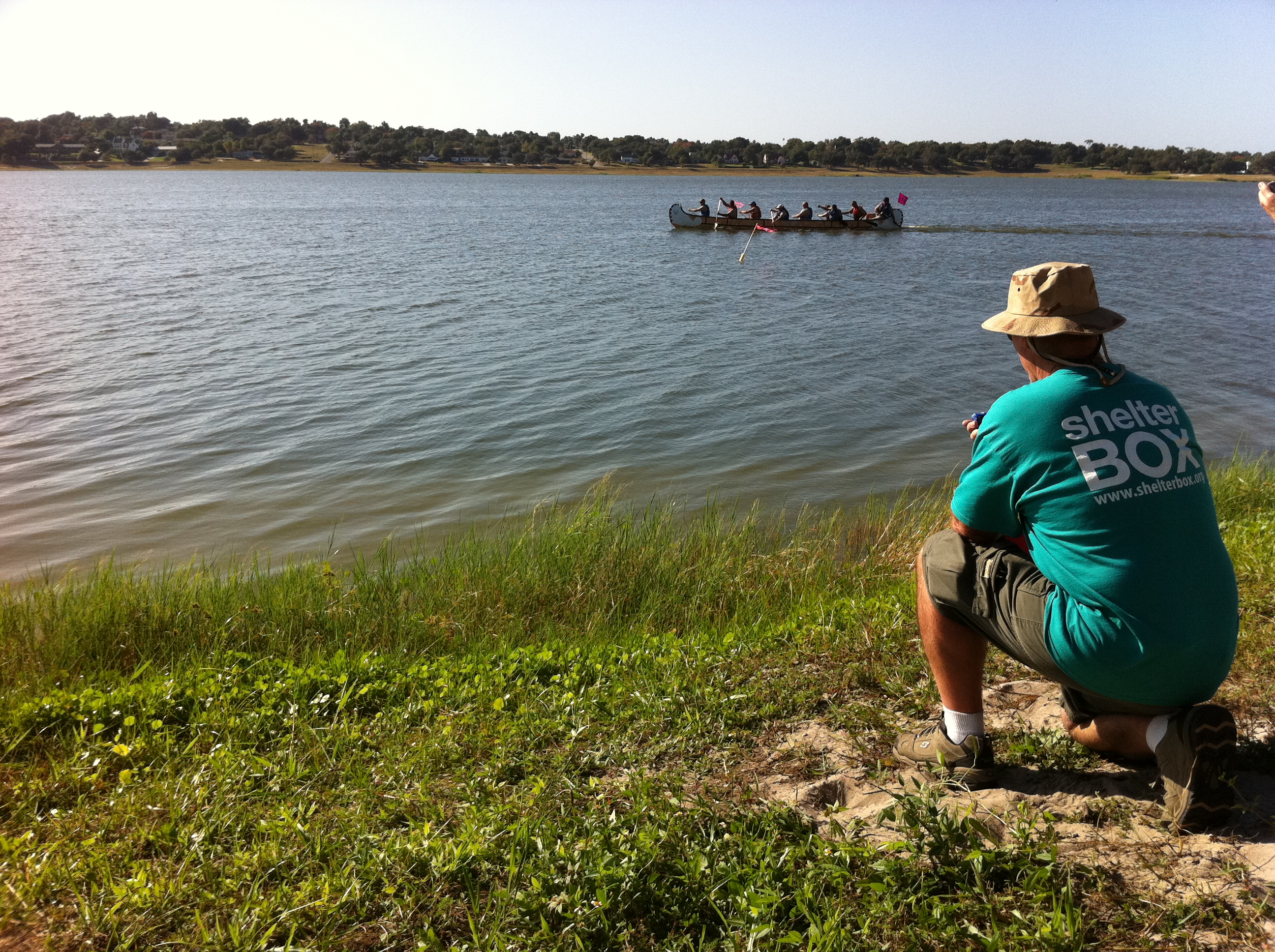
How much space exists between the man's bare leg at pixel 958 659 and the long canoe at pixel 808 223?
43.0m

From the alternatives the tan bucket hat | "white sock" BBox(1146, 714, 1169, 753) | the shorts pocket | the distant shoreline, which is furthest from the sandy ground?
the distant shoreline

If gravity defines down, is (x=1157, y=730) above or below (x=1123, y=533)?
below

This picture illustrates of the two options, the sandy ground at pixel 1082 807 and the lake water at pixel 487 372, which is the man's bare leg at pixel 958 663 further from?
the lake water at pixel 487 372

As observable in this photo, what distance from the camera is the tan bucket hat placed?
3.05 m

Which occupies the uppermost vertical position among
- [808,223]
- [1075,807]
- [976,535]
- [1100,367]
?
[808,223]

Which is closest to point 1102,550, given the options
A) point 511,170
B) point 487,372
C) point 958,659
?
point 958,659

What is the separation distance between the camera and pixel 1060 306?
10.2 ft

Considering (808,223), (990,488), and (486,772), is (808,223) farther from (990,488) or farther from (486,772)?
(486,772)

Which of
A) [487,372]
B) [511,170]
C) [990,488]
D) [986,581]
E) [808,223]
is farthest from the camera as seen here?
[511,170]

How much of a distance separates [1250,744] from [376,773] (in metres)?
3.41

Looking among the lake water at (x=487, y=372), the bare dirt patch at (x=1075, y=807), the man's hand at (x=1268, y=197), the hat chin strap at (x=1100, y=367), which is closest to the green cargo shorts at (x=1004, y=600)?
the bare dirt patch at (x=1075, y=807)

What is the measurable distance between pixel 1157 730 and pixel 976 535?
87 cm

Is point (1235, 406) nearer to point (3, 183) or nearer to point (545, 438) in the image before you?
point (545, 438)

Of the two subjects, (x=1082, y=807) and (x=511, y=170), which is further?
(x=511, y=170)
